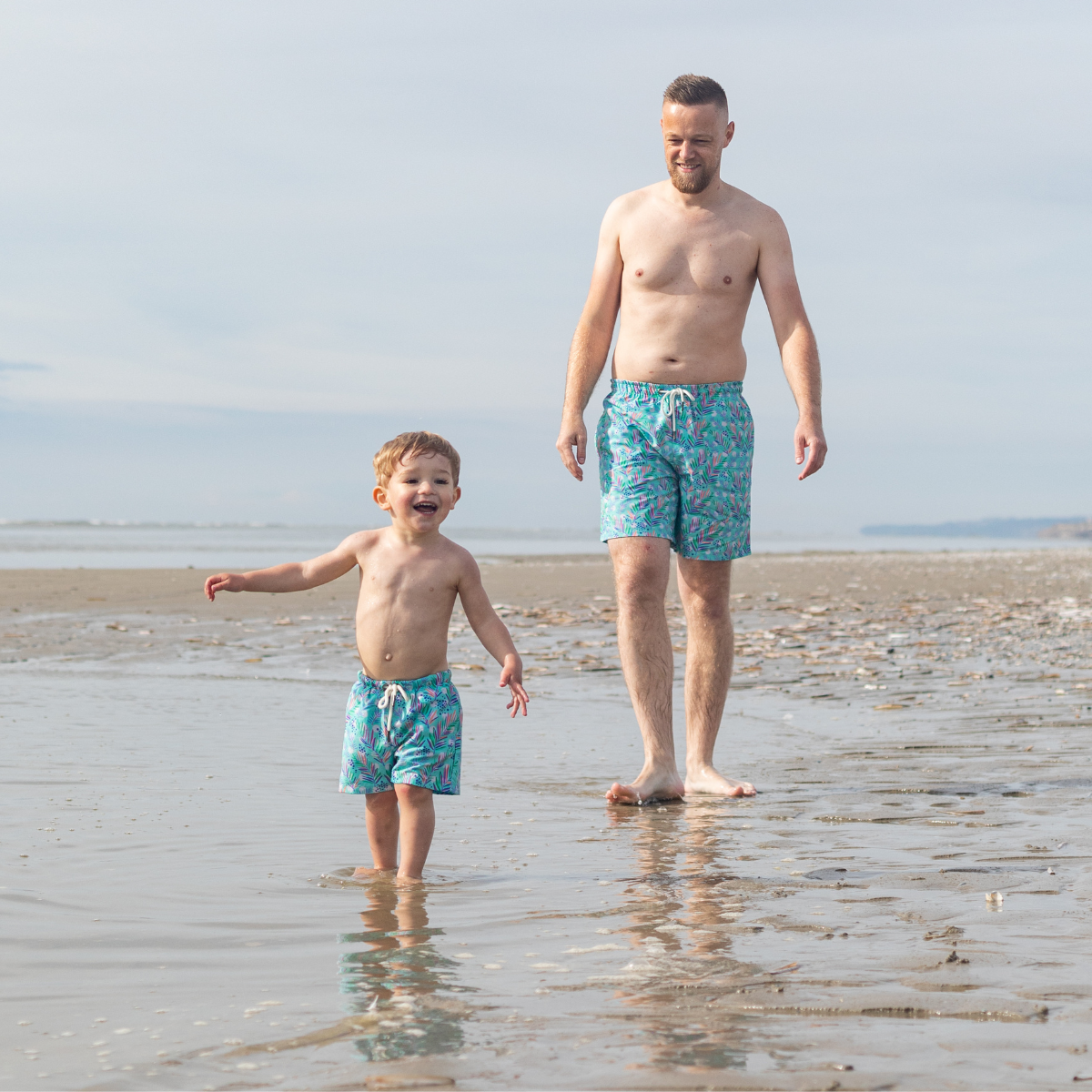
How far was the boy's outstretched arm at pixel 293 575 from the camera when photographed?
11.6ft

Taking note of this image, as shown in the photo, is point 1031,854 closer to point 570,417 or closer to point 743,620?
point 570,417

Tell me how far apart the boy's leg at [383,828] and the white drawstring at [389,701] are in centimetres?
15

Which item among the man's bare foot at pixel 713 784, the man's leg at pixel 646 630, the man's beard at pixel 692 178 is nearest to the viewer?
the man's bare foot at pixel 713 784

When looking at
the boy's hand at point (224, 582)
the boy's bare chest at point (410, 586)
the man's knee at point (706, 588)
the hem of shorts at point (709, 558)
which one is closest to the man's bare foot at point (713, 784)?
the man's knee at point (706, 588)

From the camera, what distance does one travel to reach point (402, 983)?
7.52 feet

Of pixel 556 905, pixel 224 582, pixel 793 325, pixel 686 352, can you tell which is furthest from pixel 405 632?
pixel 793 325

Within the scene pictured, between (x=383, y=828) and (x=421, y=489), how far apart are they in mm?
885

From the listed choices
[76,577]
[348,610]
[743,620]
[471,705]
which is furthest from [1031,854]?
[76,577]

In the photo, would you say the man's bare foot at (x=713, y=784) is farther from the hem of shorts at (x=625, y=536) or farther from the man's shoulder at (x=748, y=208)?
the man's shoulder at (x=748, y=208)

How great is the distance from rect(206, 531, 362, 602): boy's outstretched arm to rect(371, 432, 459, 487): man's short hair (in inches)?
7.8

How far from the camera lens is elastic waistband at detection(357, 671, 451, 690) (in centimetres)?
356

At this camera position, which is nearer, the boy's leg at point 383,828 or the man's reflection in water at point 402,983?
the man's reflection in water at point 402,983

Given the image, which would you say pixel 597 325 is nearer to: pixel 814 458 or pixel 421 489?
pixel 814 458

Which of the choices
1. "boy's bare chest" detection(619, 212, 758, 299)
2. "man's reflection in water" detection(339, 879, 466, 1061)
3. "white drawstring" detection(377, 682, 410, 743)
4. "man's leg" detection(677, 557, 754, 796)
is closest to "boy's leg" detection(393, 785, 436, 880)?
"white drawstring" detection(377, 682, 410, 743)
